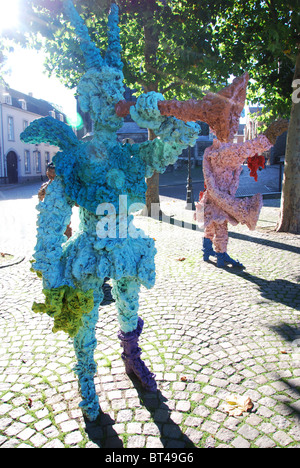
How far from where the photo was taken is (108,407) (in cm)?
279

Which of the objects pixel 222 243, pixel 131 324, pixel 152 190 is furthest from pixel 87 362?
pixel 152 190

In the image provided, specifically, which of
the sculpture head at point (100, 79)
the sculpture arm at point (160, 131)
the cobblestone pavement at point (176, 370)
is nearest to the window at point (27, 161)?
the cobblestone pavement at point (176, 370)

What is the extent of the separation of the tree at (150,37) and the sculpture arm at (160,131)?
4558mm

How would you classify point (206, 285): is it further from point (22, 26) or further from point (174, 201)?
point (174, 201)

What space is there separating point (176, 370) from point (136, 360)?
456 millimetres

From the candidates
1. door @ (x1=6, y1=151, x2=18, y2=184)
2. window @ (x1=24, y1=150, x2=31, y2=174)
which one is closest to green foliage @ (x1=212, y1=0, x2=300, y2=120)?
door @ (x1=6, y1=151, x2=18, y2=184)

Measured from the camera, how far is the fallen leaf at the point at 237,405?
2.66m

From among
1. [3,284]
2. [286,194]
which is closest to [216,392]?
[3,284]

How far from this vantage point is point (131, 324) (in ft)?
9.75

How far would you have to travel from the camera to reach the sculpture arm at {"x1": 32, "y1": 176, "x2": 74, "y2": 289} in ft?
7.97

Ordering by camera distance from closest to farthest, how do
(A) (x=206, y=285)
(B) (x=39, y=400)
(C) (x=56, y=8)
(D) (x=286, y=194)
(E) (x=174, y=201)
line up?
(B) (x=39, y=400)
(A) (x=206, y=285)
(C) (x=56, y=8)
(D) (x=286, y=194)
(E) (x=174, y=201)

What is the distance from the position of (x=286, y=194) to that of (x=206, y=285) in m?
4.86

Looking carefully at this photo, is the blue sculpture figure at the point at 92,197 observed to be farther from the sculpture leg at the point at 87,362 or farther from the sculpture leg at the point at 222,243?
the sculpture leg at the point at 222,243
